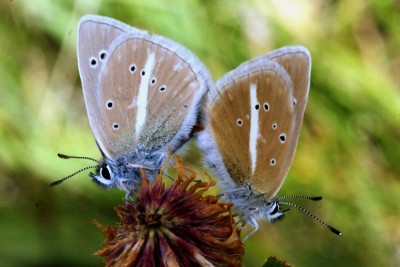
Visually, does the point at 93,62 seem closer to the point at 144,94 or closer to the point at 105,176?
the point at 144,94

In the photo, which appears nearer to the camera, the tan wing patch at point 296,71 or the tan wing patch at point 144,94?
the tan wing patch at point 296,71

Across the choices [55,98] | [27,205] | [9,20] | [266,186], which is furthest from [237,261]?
[9,20]

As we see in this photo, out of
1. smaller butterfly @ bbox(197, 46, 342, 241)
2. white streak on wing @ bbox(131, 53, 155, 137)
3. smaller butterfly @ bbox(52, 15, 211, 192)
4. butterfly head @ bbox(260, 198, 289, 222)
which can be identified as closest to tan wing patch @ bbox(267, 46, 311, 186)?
smaller butterfly @ bbox(197, 46, 342, 241)

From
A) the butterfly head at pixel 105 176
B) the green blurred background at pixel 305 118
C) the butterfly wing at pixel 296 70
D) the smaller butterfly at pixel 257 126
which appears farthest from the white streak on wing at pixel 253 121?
the green blurred background at pixel 305 118

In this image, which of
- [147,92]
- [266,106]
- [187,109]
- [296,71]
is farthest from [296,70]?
[147,92]

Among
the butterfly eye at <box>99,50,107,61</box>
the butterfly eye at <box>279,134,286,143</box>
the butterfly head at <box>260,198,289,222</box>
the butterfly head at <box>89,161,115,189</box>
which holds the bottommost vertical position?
the butterfly head at <box>89,161,115,189</box>

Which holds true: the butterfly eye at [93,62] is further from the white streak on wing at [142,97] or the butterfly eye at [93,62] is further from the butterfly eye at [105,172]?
the butterfly eye at [105,172]

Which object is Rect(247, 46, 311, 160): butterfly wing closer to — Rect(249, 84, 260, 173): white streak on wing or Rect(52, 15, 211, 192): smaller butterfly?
Rect(249, 84, 260, 173): white streak on wing

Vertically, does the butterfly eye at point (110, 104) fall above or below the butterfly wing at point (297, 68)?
below
